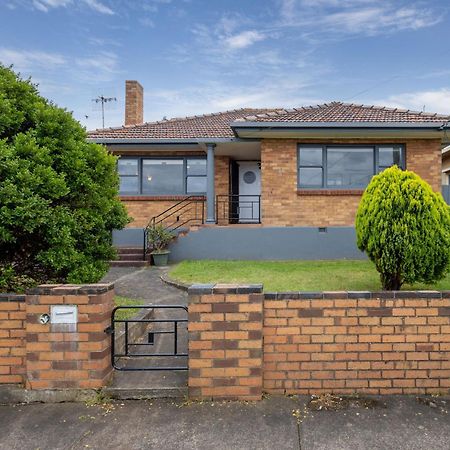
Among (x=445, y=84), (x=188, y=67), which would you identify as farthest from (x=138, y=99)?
(x=445, y=84)

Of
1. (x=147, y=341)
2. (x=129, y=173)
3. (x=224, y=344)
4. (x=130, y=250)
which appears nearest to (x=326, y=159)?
(x=130, y=250)

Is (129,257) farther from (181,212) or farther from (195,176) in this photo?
(195,176)

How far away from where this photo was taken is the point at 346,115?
11609 mm

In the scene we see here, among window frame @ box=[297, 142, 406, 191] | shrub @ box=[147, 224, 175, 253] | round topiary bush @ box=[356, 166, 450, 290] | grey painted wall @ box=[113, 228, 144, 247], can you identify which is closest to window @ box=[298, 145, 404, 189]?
window frame @ box=[297, 142, 406, 191]

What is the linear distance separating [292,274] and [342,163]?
16.4 ft

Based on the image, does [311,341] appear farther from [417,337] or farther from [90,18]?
[90,18]

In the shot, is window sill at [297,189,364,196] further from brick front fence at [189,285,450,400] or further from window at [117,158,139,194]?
brick front fence at [189,285,450,400]

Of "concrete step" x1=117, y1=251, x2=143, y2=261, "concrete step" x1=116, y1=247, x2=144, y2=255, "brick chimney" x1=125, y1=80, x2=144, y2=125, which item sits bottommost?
"concrete step" x1=117, y1=251, x2=143, y2=261

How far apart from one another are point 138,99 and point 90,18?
19.0 feet

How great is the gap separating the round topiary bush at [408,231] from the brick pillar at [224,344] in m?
3.31

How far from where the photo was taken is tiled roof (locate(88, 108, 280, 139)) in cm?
1241

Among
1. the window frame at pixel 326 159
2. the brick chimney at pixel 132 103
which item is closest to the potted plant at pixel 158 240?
the window frame at pixel 326 159

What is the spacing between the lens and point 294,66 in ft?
56.8

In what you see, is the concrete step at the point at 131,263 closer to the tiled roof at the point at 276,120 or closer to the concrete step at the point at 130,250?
the concrete step at the point at 130,250
